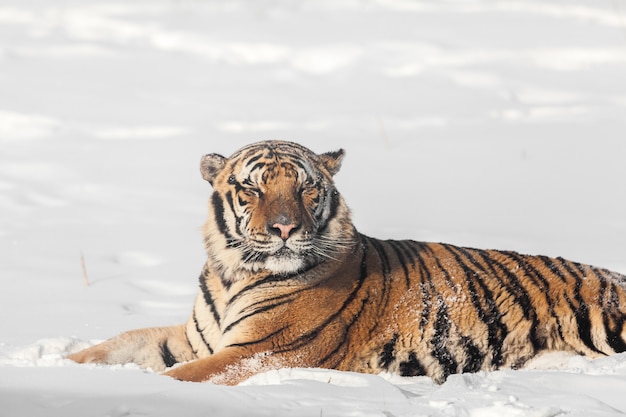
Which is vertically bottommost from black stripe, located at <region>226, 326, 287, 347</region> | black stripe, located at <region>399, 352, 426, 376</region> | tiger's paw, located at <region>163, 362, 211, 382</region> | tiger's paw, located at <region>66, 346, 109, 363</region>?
black stripe, located at <region>399, 352, 426, 376</region>

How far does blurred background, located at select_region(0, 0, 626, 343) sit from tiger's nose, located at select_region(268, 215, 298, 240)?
3.73ft

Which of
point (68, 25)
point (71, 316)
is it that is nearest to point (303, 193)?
point (71, 316)

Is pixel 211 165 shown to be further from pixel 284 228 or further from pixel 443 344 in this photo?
pixel 443 344

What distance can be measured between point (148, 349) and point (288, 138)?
3.91m

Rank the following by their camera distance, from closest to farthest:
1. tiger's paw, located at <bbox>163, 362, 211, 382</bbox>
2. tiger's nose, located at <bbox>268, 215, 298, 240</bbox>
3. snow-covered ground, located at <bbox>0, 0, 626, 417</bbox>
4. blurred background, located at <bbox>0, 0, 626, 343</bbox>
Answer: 1. snow-covered ground, located at <bbox>0, 0, 626, 417</bbox>
2. tiger's paw, located at <bbox>163, 362, 211, 382</bbox>
3. tiger's nose, located at <bbox>268, 215, 298, 240</bbox>
4. blurred background, located at <bbox>0, 0, 626, 343</bbox>

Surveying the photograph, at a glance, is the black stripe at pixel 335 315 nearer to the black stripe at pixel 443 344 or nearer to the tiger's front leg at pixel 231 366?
the tiger's front leg at pixel 231 366

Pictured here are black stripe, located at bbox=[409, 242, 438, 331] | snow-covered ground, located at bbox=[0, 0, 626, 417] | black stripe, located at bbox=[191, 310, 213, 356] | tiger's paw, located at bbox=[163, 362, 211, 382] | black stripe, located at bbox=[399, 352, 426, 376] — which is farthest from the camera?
black stripe, located at bbox=[191, 310, 213, 356]

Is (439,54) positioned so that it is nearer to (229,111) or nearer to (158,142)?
(229,111)

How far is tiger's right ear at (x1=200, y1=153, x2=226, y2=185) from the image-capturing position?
3.89 m

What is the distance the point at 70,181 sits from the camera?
7.01 m

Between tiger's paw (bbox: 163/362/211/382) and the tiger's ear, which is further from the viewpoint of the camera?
the tiger's ear

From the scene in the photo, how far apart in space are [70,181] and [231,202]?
137 inches

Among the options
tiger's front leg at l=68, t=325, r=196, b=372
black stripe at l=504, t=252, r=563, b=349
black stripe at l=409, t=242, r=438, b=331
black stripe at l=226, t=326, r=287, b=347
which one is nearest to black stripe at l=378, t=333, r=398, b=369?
black stripe at l=409, t=242, r=438, b=331

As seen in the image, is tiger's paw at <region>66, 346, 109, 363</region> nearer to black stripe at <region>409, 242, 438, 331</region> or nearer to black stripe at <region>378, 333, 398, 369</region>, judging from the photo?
black stripe at <region>378, 333, 398, 369</region>
